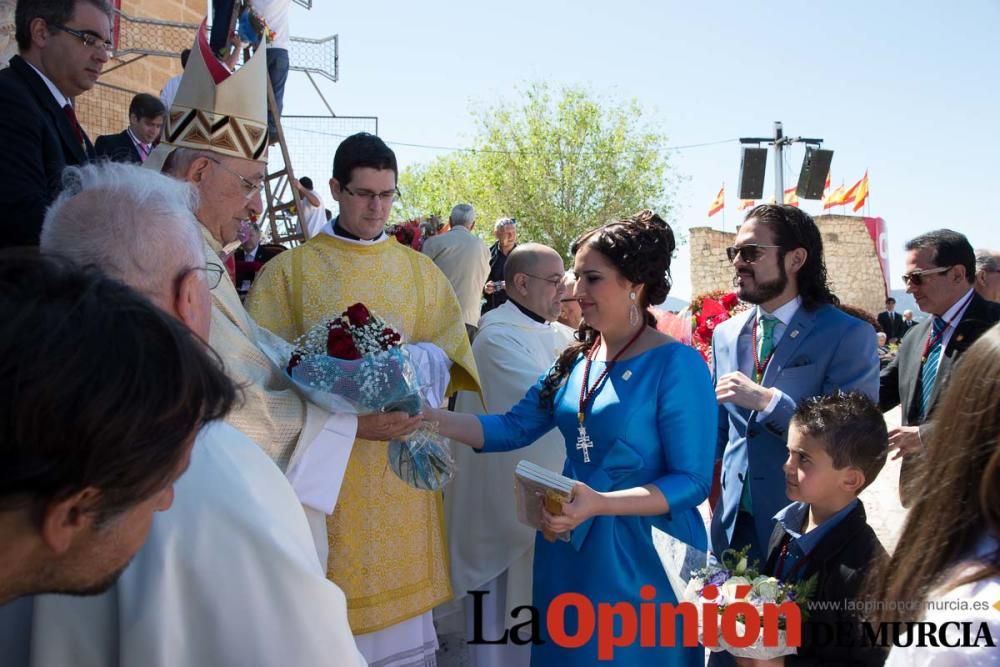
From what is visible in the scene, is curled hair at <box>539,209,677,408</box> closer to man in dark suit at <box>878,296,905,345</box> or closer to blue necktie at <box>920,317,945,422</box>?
blue necktie at <box>920,317,945,422</box>

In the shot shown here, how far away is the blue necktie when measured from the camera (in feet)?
15.5

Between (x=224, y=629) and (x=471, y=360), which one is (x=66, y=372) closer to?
(x=224, y=629)

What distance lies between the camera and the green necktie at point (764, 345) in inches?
155

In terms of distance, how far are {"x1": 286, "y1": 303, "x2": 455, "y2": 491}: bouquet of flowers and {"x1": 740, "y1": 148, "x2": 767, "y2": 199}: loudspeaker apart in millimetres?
19100

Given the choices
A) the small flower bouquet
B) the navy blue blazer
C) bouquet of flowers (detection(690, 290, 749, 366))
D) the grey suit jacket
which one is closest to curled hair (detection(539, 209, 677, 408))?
Result: the navy blue blazer

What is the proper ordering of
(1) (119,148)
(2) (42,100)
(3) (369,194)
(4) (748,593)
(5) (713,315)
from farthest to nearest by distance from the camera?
(1) (119,148) < (5) (713,315) < (3) (369,194) < (2) (42,100) < (4) (748,593)

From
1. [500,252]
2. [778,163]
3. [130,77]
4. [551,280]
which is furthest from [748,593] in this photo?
[778,163]

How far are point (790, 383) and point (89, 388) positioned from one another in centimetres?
325

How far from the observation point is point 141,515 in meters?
1.19

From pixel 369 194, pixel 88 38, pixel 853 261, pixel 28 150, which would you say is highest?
pixel 88 38

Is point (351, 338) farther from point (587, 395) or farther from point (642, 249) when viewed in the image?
point (642, 249)

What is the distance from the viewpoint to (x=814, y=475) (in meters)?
3.25

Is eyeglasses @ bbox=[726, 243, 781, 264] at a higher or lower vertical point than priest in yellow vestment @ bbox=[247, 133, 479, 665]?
higher

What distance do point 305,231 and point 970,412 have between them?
5374 mm
